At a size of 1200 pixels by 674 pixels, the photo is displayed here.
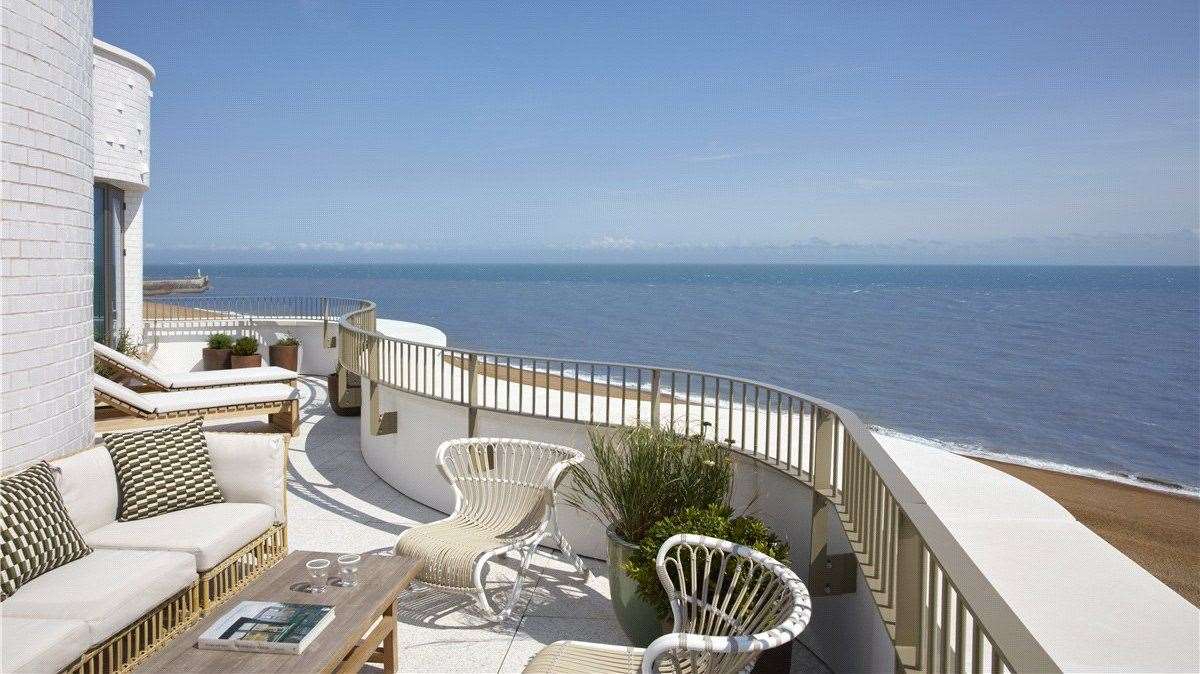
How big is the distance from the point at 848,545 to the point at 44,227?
4909 mm

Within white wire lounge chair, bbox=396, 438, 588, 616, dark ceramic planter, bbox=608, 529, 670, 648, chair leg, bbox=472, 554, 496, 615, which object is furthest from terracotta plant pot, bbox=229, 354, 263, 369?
dark ceramic planter, bbox=608, 529, 670, 648

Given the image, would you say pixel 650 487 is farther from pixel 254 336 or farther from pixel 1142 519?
pixel 254 336

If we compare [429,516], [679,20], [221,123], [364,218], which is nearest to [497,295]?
[364,218]

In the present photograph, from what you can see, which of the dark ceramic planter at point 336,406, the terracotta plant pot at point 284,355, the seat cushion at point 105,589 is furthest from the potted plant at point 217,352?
the seat cushion at point 105,589

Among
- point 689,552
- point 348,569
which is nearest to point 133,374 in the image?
point 348,569

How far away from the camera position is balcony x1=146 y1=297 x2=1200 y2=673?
2646 millimetres

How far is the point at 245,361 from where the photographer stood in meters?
13.9

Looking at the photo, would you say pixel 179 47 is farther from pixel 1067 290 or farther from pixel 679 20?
pixel 1067 290

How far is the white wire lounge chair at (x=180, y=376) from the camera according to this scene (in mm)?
8523

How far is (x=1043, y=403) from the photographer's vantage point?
27.2 m

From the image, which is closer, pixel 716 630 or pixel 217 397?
pixel 716 630

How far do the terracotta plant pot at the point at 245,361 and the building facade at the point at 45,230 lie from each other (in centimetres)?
869

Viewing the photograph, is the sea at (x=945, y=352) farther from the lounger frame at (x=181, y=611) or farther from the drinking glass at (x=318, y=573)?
the drinking glass at (x=318, y=573)

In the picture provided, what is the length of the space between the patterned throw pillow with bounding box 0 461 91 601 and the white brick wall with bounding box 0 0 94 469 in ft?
1.91
